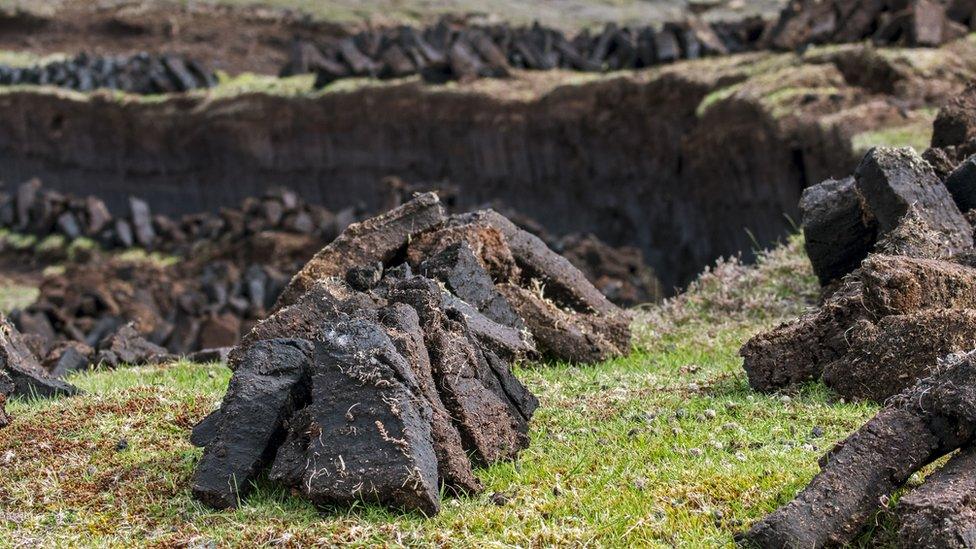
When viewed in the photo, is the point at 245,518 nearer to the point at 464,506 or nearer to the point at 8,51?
the point at 464,506

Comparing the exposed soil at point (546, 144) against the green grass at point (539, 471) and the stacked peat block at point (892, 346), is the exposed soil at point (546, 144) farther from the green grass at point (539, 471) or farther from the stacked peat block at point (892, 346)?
the green grass at point (539, 471)

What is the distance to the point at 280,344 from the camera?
237 inches

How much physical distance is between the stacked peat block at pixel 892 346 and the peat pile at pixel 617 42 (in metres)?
8.85

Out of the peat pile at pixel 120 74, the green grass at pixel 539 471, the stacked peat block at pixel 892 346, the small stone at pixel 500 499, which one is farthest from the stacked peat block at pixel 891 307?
the peat pile at pixel 120 74

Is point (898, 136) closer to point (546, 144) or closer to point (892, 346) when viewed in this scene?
point (892, 346)

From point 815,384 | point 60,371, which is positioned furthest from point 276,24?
point 815,384

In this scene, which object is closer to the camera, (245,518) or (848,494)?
(848,494)

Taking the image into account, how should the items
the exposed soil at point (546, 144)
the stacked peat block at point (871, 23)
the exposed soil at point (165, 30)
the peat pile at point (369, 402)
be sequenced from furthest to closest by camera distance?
the exposed soil at point (165, 30), the stacked peat block at point (871, 23), the exposed soil at point (546, 144), the peat pile at point (369, 402)

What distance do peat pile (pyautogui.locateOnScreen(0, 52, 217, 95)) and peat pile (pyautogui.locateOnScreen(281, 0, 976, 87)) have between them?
8.51 feet

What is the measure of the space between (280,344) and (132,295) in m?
13.1

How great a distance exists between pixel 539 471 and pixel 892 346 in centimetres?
190

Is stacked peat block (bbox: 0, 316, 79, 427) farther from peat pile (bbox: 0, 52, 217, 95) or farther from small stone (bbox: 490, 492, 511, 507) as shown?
peat pile (bbox: 0, 52, 217, 95)

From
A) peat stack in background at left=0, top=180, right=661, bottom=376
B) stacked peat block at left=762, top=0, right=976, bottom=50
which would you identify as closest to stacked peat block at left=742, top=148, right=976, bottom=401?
peat stack in background at left=0, top=180, right=661, bottom=376

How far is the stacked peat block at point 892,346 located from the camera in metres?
4.85
